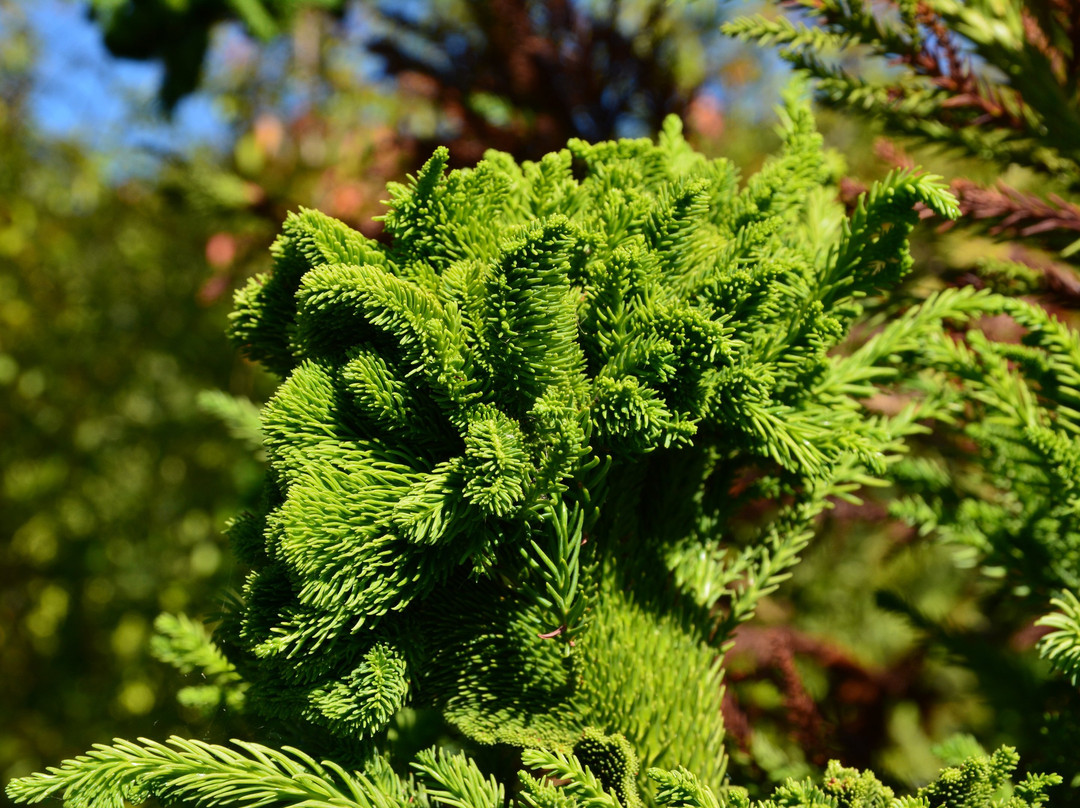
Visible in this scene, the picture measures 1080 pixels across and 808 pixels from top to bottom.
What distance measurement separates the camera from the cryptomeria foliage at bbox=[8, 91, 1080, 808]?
74 centimetres

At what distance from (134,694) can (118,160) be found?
8.72ft

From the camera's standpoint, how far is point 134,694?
3.41m

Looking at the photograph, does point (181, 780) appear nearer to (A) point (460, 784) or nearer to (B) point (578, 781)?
(A) point (460, 784)

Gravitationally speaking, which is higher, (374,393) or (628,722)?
(374,393)

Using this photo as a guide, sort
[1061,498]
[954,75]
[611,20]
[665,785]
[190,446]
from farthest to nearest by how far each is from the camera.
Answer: [190,446], [611,20], [954,75], [1061,498], [665,785]

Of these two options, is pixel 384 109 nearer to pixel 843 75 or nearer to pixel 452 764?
pixel 843 75

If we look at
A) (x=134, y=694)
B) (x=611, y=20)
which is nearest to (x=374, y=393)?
(x=611, y=20)

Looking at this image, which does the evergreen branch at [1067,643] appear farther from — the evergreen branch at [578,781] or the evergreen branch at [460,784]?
the evergreen branch at [460,784]

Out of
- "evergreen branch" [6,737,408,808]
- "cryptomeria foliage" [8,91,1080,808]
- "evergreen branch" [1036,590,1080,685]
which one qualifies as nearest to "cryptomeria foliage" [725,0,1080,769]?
"cryptomeria foliage" [8,91,1080,808]

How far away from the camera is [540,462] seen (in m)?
0.78

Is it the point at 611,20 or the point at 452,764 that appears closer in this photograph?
the point at 452,764

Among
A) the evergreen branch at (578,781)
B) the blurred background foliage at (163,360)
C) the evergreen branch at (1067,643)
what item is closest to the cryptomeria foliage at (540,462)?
the evergreen branch at (578,781)

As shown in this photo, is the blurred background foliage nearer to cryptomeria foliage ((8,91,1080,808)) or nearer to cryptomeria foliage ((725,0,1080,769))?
cryptomeria foliage ((725,0,1080,769))

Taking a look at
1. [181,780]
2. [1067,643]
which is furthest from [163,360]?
[1067,643]
